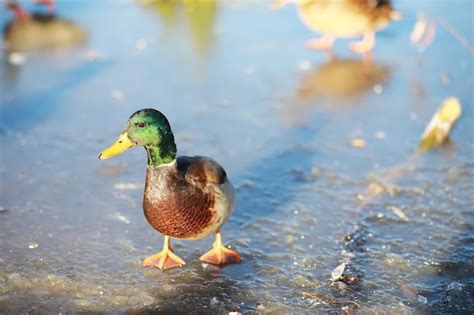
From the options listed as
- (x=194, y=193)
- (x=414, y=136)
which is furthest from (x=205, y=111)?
(x=194, y=193)

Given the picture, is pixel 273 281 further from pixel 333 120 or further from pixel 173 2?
pixel 173 2

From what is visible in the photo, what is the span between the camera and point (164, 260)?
360cm

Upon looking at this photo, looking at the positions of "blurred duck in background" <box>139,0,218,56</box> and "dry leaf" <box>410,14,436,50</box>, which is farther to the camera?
"blurred duck in background" <box>139,0,218,56</box>

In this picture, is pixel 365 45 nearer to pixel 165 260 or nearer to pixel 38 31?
pixel 38 31

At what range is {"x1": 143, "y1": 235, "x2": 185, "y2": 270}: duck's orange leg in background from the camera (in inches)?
141

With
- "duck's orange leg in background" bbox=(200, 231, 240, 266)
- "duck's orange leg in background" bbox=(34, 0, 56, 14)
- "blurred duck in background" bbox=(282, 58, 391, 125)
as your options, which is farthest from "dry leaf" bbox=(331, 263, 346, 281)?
"duck's orange leg in background" bbox=(34, 0, 56, 14)

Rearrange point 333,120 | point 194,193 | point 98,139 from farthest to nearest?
point 333,120, point 98,139, point 194,193

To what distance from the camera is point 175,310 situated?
3229 mm

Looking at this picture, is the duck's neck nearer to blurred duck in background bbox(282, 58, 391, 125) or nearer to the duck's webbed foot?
blurred duck in background bbox(282, 58, 391, 125)

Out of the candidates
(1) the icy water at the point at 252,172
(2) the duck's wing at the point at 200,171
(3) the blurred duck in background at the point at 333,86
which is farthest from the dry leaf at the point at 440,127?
(2) the duck's wing at the point at 200,171

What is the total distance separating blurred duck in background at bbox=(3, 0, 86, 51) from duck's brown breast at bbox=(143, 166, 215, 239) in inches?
177

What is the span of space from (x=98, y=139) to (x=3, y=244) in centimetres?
159

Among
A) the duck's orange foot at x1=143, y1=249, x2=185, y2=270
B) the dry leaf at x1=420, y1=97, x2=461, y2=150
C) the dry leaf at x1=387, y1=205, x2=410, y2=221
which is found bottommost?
the duck's orange foot at x1=143, y1=249, x2=185, y2=270

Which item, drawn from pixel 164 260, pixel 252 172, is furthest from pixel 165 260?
pixel 252 172
